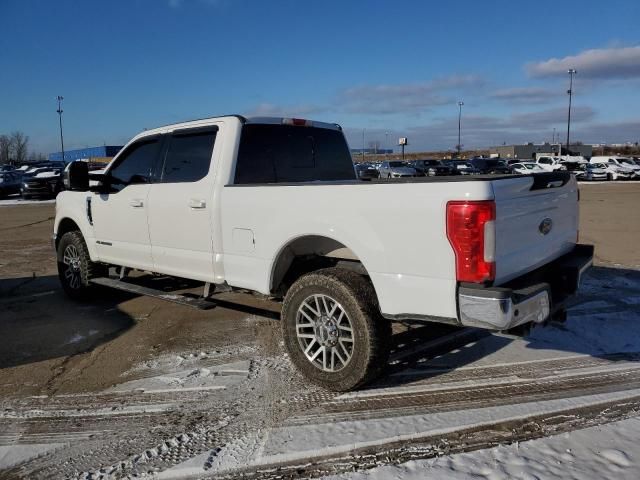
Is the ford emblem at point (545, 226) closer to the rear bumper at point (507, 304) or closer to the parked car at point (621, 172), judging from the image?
the rear bumper at point (507, 304)

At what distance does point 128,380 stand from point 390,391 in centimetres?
211

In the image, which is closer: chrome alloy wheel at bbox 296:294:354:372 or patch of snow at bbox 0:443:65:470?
patch of snow at bbox 0:443:65:470

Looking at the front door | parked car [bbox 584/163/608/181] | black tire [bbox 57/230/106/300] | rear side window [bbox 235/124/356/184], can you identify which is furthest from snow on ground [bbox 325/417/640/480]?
parked car [bbox 584/163/608/181]

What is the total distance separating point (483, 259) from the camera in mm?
3277

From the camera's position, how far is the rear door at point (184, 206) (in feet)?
16.0

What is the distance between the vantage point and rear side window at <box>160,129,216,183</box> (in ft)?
16.5

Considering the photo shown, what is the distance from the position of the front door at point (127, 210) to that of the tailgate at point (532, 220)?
3555 mm

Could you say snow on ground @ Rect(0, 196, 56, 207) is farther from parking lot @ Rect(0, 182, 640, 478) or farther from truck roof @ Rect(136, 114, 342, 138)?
truck roof @ Rect(136, 114, 342, 138)

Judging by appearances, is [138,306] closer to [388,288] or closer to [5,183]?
[388,288]

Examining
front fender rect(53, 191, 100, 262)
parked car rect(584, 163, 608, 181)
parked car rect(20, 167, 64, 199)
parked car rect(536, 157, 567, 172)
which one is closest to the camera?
front fender rect(53, 191, 100, 262)

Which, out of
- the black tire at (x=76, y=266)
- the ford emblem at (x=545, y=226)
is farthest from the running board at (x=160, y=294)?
the ford emblem at (x=545, y=226)

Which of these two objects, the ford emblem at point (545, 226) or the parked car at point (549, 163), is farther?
the parked car at point (549, 163)

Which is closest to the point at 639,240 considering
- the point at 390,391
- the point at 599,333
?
the point at 599,333

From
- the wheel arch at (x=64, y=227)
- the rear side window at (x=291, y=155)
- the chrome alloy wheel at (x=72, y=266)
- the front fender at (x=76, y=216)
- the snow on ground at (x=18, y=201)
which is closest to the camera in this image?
the rear side window at (x=291, y=155)
